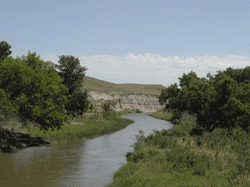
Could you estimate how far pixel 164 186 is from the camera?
13.1 m

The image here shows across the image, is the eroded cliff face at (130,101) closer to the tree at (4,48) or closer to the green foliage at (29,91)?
the tree at (4,48)

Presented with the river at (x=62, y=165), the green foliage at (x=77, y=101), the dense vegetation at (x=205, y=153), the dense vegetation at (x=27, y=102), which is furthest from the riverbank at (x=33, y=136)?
the green foliage at (x=77, y=101)

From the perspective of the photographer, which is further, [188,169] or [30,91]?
[30,91]

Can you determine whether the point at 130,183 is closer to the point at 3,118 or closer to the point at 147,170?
the point at 147,170

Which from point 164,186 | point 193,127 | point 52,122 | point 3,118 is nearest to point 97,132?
point 52,122

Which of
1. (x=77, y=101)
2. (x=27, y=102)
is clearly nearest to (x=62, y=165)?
(x=27, y=102)

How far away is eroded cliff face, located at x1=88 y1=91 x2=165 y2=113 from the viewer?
132712 mm

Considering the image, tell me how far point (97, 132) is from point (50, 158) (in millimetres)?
18648

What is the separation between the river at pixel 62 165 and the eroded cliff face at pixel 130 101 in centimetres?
9832

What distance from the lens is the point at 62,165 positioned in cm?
2142

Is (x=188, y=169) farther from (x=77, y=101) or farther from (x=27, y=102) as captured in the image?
(x=77, y=101)

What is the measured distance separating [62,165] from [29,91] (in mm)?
10934

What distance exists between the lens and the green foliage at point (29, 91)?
2622 centimetres

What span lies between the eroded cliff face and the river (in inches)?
3871
